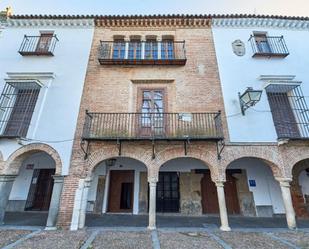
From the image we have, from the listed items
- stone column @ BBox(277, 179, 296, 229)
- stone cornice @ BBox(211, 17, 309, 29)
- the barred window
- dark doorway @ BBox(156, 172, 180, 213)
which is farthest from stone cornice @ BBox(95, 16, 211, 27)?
stone column @ BBox(277, 179, 296, 229)

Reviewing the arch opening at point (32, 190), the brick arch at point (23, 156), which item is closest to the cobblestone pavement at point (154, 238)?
the brick arch at point (23, 156)

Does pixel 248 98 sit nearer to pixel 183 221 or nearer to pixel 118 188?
pixel 183 221

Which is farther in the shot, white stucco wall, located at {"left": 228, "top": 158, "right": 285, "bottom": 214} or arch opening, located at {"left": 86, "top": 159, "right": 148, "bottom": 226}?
arch opening, located at {"left": 86, "top": 159, "right": 148, "bottom": 226}

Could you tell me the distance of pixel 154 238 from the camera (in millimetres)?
5176

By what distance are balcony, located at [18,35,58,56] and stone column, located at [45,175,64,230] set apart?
20.4 feet

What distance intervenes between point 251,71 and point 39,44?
11.0 metres

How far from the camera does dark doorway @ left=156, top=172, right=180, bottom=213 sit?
337 inches

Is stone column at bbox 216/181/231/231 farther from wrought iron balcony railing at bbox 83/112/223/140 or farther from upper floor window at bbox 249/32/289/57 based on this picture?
upper floor window at bbox 249/32/289/57

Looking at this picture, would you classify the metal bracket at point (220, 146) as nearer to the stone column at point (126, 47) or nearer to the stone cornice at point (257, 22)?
the stone column at point (126, 47)

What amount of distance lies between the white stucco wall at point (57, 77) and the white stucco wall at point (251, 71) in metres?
6.92

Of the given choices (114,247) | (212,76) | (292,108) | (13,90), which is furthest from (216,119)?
(13,90)

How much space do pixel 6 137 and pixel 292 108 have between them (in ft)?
41.2

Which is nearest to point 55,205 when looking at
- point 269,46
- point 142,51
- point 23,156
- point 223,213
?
point 23,156

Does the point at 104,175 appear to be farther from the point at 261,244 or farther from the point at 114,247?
the point at 261,244
